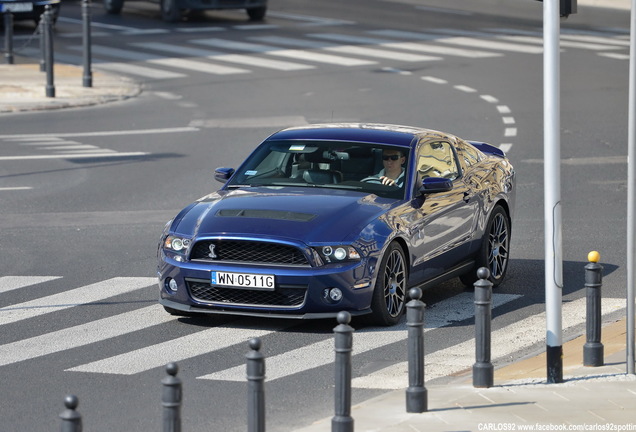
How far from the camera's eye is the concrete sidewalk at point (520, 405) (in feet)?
25.5

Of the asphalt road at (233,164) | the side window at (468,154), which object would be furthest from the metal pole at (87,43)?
the side window at (468,154)

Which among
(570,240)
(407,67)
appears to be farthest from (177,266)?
(407,67)

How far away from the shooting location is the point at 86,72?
2822 cm

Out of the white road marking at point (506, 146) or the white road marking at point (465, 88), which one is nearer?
the white road marking at point (506, 146)

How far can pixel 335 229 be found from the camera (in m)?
10.7

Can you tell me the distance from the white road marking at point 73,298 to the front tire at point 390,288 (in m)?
2.54

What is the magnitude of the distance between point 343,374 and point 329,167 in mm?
4618

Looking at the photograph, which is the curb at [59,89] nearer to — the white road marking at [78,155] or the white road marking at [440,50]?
the white road marking at [78,155]

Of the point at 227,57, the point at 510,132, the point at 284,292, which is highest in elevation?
the point at 227,57

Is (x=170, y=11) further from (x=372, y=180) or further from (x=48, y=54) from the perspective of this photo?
(x=372, y=180)

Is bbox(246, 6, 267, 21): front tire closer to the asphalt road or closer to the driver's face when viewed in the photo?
the asphalt road

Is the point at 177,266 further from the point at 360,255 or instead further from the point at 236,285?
the point at 360,255

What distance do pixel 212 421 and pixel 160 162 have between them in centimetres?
1208

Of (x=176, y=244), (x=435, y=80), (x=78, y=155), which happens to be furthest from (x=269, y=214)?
(x=435, y=80)
